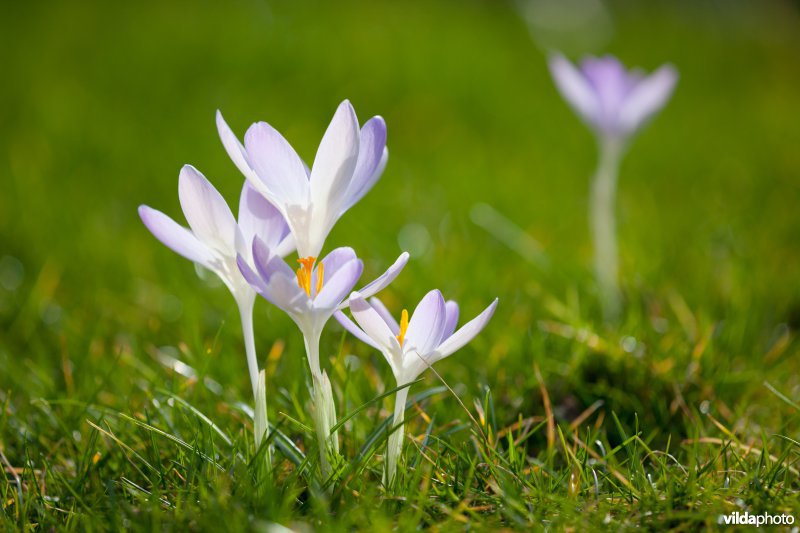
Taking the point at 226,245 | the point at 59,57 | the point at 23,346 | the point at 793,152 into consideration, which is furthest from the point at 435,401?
the point at 59,57

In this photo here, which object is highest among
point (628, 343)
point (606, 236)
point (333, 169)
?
point (333, 169)

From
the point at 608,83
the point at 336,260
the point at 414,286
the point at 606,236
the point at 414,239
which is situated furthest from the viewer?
the point at 414,239

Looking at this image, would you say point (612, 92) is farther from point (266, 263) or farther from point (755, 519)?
point (266, 263)

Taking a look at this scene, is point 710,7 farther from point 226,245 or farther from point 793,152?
point 226,245

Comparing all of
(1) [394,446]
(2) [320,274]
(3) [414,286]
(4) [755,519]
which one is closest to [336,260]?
(2) [320,274]

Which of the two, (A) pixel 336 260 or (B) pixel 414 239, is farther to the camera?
(B) pixel 414 239

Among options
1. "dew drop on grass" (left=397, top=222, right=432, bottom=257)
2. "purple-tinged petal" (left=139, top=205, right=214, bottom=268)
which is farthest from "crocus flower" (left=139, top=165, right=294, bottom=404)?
"dew drop on grass" (left=397, top=222, right=432, bottom=257)

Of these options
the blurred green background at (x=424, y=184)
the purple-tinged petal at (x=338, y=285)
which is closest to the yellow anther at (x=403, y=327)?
the purple-tinged petal at (x=338, y=285)
